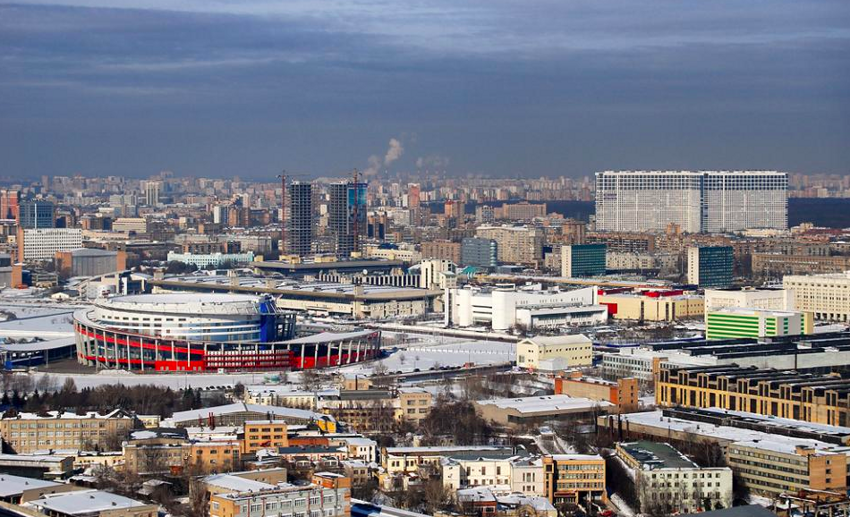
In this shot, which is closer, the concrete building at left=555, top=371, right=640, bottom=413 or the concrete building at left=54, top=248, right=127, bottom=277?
the concrete building at left=555, top=371, right=640, bottom=413

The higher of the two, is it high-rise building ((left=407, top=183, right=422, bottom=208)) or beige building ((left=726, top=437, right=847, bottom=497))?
high-rise building ((left=407, top=183, right=422, bottom=208))

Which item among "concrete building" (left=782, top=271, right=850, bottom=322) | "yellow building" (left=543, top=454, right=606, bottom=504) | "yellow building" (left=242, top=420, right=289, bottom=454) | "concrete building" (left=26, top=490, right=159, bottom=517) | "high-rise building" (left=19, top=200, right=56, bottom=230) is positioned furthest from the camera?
"high-rise building" (left=19, top=200, right=56, bottom=230)

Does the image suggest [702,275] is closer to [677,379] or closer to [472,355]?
[472,355]

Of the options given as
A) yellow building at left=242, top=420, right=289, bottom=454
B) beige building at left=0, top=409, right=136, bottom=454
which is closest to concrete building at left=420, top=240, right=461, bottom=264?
beige building at left=0, top=409, right=136, bottom=454

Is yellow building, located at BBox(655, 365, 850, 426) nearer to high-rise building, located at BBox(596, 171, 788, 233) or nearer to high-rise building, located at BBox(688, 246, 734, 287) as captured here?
high-rise building, located at BBox(688, 246, 734, 287)

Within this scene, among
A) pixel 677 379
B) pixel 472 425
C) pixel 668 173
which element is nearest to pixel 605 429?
pixel 472 425

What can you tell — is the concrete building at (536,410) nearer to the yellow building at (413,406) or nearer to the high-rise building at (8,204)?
the yellow building at (413,406)

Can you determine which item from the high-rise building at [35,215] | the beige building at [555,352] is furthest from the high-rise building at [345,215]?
the beige building at [555,352]
